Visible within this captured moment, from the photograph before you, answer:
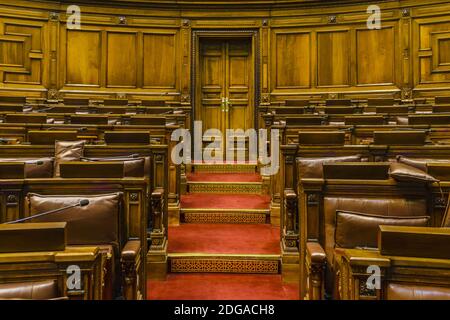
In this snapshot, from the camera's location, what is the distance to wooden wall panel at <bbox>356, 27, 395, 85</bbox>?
5.86 m

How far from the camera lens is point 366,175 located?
1919 millimetres

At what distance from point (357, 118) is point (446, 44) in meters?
2.80

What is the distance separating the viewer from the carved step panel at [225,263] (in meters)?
2.46

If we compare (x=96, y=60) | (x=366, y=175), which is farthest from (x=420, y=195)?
(x=96, y=60)

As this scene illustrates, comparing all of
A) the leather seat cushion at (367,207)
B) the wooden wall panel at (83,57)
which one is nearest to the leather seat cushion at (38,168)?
the leather seat cushion at (367,207)

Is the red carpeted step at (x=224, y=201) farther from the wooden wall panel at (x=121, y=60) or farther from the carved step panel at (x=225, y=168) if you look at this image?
the wooden wall panel at (x=121, y=60)

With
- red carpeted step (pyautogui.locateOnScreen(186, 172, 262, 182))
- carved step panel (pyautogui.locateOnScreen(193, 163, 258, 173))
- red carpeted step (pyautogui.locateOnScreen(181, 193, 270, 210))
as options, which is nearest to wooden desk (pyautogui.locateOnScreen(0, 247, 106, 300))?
red carpeted step (pyautogui.locateOnScreen(181, 193, 270, 210))

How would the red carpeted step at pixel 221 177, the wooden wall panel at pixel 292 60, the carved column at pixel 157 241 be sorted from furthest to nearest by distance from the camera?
the wooden wall panel at pixel 292 60, the red carpeted step at pixel 221 177, the carved column at pixel 157 241

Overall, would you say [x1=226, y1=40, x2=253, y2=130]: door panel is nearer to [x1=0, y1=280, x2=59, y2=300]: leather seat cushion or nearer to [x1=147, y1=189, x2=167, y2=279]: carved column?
[x1=147, y1=189, x2=167, y2=279]: carved column

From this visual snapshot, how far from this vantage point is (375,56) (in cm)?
592

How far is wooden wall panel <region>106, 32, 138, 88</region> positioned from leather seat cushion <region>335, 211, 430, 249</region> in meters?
5.13

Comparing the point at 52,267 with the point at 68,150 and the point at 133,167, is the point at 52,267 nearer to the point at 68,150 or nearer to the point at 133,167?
the point at 133,167

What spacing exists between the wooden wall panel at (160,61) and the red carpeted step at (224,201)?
2.89 metres
